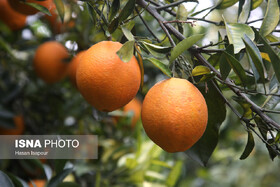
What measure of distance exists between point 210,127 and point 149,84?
1082mm

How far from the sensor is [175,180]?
1.48 meters

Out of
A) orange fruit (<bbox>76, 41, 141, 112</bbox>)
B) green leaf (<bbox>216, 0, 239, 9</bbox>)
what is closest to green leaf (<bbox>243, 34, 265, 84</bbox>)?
orange fruit (<bbox>76, 41, 141, 112</bbox>)

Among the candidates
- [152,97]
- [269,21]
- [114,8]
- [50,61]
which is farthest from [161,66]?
[50,61]

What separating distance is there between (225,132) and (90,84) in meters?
1.48

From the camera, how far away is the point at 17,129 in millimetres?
1535

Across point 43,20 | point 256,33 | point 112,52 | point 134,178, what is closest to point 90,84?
point 112,52

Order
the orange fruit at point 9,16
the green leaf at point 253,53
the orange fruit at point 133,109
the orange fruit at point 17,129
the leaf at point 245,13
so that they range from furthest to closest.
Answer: the orange fruit at point 133,109, the orange fruit at point 17,129, the orange fruit at point 9,16, the leaf at point 245,13, the green leaf at point 253,53

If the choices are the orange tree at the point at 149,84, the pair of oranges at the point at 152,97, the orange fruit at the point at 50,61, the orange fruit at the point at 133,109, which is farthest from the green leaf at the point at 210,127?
the orange fruit at the point at 50,61

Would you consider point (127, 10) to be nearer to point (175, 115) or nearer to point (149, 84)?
point (175, 115)

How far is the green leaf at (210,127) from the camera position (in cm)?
77

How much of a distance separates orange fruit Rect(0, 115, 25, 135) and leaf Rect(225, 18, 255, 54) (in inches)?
44.3

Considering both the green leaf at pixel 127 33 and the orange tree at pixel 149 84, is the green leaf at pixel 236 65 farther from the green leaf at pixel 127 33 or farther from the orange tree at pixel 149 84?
the green leaf at pixel 127 33

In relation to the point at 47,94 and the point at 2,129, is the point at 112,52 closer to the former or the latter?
the point at 2,129

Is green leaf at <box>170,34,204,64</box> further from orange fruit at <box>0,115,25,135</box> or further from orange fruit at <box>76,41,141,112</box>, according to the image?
orange fruit at <box>0,115,25,135</box>
